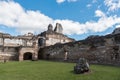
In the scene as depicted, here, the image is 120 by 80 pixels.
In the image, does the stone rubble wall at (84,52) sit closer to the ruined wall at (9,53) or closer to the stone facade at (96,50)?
the stone facade at (96,50)

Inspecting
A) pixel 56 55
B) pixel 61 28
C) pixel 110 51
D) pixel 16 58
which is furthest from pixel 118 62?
pixel 61 28

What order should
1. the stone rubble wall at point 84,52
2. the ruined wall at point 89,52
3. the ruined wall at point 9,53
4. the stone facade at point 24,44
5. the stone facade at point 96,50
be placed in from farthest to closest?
the stone facade at point 24,44, the ruined wall at point 9,53, the stone rubble wall at point 84,52, the ruined wall at point 89,52, the stone facade at point 96,50

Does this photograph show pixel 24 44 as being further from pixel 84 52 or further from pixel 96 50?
pixel 96 50

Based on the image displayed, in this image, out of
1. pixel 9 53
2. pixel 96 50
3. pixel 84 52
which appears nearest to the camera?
pixel 96 50

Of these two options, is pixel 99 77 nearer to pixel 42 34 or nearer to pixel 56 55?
pixel 56 55

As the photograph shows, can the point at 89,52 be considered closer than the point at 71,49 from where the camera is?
Yes

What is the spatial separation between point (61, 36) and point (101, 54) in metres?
31.2

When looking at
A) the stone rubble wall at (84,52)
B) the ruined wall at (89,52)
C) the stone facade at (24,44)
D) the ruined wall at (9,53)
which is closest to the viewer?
the ruined wall at (89,52)

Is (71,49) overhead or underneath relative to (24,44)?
underneath

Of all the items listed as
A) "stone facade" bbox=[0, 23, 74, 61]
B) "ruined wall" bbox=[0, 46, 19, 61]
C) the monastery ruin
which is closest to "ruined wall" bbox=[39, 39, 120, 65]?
the monastery ruin

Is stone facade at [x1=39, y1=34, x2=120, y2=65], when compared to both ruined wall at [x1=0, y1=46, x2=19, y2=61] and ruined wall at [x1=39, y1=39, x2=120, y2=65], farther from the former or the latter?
ruined wall at [x1=0, y1=46, x2=19, y2=61]

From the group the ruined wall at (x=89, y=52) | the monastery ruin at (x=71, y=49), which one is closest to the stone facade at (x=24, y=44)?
the monastery ruin at (x=71, y=49)

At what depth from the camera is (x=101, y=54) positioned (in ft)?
66.9

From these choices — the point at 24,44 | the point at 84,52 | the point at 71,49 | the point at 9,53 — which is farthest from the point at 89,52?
the point at 24,44
